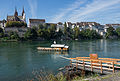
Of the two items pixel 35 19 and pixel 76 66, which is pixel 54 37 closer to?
pixel 35 19

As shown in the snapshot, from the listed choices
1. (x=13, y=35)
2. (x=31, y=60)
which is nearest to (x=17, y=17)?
(x=13, y=35)

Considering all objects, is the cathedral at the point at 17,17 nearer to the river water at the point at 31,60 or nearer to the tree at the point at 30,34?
the tree at the point at 30,34

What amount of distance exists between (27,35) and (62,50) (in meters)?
63.7

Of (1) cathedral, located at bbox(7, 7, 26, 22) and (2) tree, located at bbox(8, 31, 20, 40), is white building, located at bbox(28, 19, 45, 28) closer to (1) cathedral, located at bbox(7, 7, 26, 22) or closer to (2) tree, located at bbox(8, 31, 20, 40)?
(1) cathedral, located at bbox(7, 7, 26, 22)

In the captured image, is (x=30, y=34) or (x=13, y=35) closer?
(x=13, y=35)

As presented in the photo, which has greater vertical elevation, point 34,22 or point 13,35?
point 34,22

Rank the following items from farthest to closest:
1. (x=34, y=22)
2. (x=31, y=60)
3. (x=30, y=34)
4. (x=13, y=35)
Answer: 1. (x=34, y=22)
2. (x=30, y=34)
3. (x=13, y=35)
4. (x=31, y=60)

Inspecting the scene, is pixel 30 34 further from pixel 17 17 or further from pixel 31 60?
pixel 31 60

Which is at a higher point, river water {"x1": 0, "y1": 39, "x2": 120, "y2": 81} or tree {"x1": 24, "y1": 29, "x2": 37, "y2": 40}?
tree {"x1": 24, "y1": 29, "x2": 37, "y2": 40}

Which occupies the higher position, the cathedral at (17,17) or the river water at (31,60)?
the cathedral at (17,17)

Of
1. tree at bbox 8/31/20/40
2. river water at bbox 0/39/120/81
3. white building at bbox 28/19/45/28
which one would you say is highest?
white building at bbox 28/19/45/28

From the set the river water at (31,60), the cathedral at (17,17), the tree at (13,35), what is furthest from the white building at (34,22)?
the river water at (31,60)

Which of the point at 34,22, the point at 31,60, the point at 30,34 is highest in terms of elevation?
the point at 34,22

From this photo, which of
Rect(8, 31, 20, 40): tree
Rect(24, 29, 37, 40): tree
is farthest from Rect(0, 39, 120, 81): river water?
Rect(24, 29, 37, 40): tree
